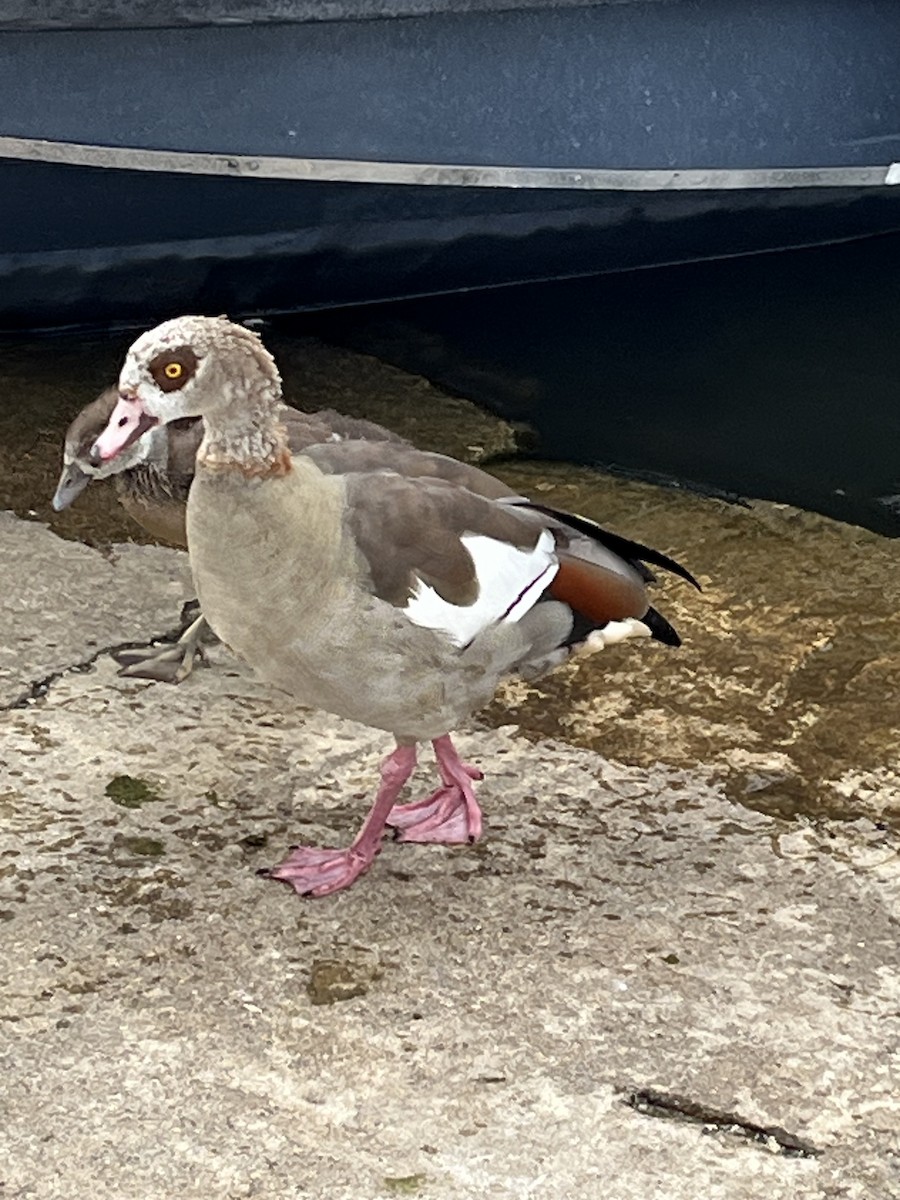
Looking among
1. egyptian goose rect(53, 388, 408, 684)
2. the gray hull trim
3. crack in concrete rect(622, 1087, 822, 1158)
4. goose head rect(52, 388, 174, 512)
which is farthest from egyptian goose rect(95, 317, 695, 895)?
the gray hull trim

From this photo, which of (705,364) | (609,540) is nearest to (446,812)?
(609,540)

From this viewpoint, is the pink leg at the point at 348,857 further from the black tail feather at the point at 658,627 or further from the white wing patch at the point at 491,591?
the black tail feather at the point at 658,627

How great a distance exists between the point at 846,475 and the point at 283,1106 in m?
3.54

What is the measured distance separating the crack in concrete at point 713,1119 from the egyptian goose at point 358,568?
77 cm

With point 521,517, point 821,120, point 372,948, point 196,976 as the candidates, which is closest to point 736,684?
point 521,517

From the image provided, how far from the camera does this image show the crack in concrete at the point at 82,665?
3.71 metres

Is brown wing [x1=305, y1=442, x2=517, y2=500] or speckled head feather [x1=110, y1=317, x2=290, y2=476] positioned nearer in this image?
speckled head feather [x1=110, y1=317, x2=290, y2=476]

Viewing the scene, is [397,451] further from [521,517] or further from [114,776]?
[114,776]

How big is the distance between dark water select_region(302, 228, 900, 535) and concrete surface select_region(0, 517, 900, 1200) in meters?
2.13

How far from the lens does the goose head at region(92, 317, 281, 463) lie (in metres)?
2.87

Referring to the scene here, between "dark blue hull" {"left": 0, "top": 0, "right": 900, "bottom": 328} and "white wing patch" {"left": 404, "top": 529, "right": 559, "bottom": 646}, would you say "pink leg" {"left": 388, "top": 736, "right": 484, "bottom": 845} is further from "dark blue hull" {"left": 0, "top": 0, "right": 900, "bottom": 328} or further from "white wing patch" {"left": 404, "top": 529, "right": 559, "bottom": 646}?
"dark blue hull" {"left": 0, "top": 0, "right": 900, "bottom": 328}

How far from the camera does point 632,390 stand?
621 centimetres

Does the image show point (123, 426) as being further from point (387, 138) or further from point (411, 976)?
point (387, 138)

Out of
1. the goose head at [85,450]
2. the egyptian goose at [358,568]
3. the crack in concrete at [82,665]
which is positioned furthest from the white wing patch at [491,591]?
the crack in concrete at [82,665]
